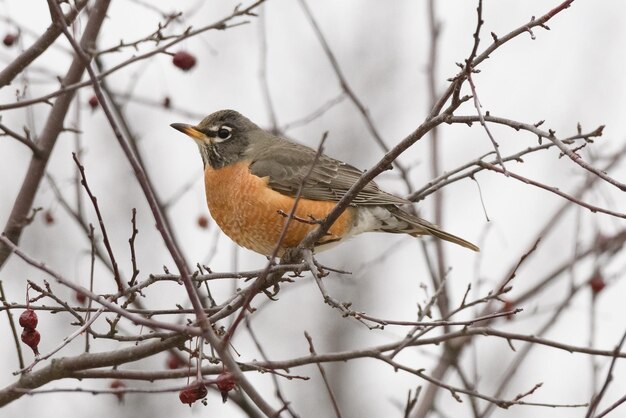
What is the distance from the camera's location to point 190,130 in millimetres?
7109

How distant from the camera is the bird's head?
7.32m

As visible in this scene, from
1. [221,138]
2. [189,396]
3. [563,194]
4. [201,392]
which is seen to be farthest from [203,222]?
[563,194]

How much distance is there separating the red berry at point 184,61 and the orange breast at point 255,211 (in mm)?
862

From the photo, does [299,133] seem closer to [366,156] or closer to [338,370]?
[366,156]

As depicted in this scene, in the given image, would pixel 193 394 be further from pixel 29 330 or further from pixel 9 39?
pixel 9 39

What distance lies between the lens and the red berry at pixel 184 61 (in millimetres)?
6844

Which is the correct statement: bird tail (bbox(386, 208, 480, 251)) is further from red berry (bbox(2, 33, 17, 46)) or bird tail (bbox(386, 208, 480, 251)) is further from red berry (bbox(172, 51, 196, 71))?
red berry (bbox(2, 33, 17, 46))

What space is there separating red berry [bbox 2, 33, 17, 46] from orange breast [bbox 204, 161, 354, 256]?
1.79m

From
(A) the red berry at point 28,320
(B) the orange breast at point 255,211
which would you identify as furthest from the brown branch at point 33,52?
(B) the orange breast at point 255,211

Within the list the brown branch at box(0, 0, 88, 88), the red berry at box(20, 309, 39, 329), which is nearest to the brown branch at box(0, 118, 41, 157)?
the brown branch at box(0, 0, 88, 88)

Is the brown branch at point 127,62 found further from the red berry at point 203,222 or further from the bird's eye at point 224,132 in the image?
the red berry at point 203,222

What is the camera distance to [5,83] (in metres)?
4.68

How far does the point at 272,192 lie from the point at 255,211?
25cm

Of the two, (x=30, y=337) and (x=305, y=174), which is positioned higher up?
(x=305, y=174)
